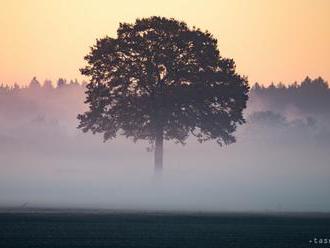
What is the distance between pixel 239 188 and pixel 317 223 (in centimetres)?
3958

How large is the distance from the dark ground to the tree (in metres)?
35.7

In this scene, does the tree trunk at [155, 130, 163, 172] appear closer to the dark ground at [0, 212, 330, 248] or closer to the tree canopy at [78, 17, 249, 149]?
the tree canopy at [78, 17, 249, 149]

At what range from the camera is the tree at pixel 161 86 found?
82.0m

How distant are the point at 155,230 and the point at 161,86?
47232 millimetres

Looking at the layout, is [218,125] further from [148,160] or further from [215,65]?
[148,160]

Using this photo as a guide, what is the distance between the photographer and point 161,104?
81625 millimetres

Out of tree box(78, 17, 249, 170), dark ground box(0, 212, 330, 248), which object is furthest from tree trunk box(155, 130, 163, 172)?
dark ground box(0, 212, 330, 248)

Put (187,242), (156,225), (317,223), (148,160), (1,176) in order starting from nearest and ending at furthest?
(187,242) → (156,225) → (317,223) → (1,176) → (148,160)

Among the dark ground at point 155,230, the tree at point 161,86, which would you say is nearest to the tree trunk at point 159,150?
the tree at point 161,86

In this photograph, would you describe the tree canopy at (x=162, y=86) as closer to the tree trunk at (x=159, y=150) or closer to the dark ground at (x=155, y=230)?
the tree trunk at (x=159, y=150)

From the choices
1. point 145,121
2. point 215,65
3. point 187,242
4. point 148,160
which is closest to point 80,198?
point 145,121

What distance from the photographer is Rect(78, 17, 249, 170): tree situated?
269 feet

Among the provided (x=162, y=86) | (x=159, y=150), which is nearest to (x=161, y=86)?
(x=162, y=86)

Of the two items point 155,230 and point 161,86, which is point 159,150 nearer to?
point 161,86
